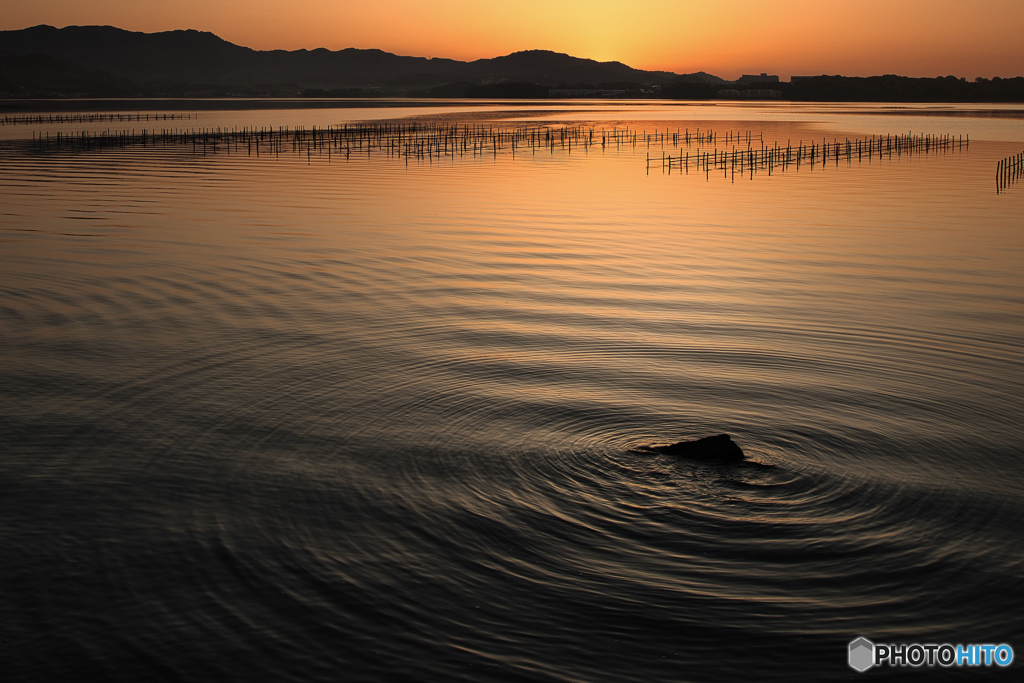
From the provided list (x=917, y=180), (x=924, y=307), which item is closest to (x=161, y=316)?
(x=924, y=307)

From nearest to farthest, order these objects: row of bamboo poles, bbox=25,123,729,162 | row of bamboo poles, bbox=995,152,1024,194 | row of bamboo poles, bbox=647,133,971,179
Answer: row of bamboo poles, bbox=995,152,1024,194
row of bamboo poles, bbox=647,133,971,179
row of bamboo poles, bbox=25,123,729,162

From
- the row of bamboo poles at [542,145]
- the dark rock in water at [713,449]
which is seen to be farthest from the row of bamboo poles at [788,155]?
the dark rock in water at [713,449]

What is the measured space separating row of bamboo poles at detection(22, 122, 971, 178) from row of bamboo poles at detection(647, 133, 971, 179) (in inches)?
3.0

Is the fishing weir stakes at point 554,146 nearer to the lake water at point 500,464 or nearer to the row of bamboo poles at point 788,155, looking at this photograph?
the row of bamboo poles at point 788,155

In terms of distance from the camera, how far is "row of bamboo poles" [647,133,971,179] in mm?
64312

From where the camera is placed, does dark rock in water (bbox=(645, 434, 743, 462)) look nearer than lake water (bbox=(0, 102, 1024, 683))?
No

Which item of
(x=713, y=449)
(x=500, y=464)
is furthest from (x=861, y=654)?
(x=500, y=464)

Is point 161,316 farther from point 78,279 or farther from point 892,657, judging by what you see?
point 892,657

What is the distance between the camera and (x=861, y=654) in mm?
7484

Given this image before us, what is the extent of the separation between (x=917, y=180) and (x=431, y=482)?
170 feet

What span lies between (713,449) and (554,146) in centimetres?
8201

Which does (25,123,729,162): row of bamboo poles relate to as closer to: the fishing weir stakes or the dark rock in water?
the fishing weir stakes

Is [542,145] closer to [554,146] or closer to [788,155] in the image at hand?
[554,146]

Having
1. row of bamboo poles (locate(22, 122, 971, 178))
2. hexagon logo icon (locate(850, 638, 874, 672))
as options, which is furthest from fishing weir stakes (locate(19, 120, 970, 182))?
hexagon logo icon (locate(850, 638, 874, 672))
